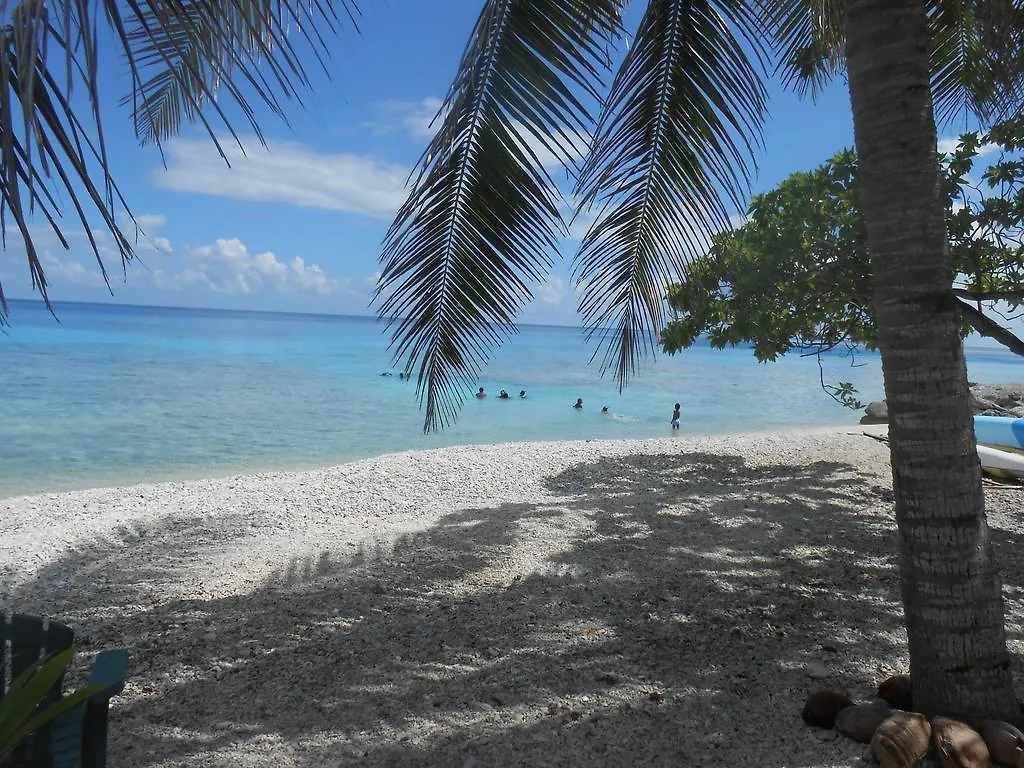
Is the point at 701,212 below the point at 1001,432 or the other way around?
the other way around

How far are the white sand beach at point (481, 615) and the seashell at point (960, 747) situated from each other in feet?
0.82

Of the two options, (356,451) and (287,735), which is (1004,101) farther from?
(356,451)

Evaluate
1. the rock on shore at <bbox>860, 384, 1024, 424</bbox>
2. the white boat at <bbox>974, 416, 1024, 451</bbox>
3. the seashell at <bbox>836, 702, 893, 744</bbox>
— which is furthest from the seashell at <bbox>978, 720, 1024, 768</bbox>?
the rock on shore at <bbox>860, 384, 1024, 424</bbox>

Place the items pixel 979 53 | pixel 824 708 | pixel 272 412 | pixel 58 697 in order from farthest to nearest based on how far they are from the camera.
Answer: pixel 272 412 < pixel 979 53 < pixel 824 708 < pixel 58 697

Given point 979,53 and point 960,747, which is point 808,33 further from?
point 960,747

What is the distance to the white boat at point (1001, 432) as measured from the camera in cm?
810

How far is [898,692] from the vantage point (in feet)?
8.97

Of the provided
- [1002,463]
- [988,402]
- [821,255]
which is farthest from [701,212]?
[988,402]

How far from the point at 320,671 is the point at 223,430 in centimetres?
1259

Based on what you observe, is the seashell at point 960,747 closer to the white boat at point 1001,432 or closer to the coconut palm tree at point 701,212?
the coconut palm tree at point 701,212

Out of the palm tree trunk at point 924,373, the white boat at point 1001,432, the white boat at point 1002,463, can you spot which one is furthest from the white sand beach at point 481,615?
the white boat at point 1001,432

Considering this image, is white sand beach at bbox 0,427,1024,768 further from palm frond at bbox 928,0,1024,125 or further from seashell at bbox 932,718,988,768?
palm frond at bbox 928,0,1024,125

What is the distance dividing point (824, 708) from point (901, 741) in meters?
0.38

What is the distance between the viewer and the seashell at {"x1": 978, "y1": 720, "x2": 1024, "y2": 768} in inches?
88.6
